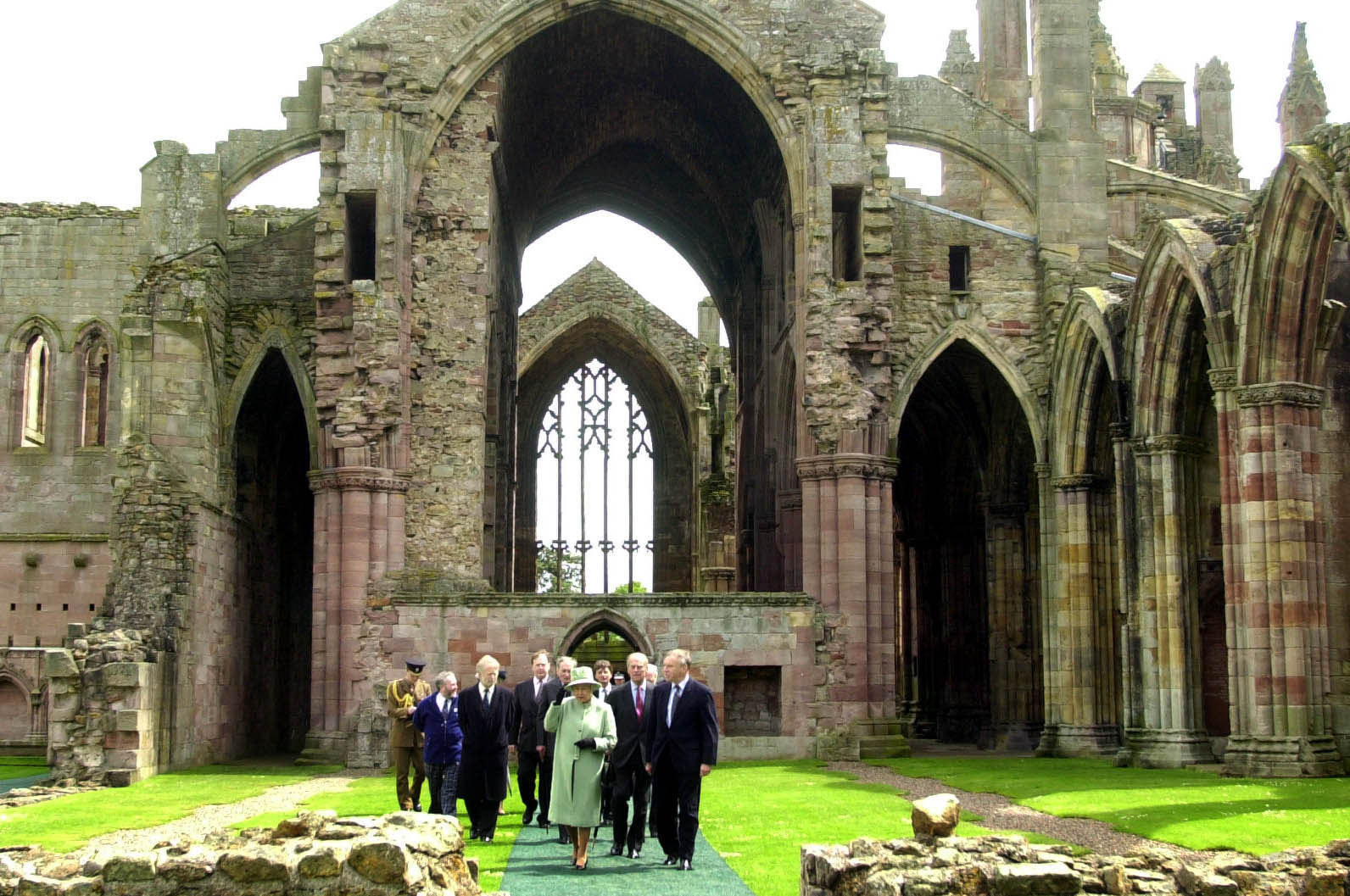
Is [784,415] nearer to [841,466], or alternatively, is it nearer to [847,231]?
[847,231]

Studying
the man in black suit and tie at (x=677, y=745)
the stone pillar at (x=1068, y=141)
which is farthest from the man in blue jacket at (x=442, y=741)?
the stone pillar at (x=1068, y=141)

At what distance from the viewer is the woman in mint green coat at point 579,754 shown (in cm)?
1164

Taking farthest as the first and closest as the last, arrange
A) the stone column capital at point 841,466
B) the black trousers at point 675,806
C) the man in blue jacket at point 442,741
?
the stone column capital at point 841,466 < the man in blue jacket at point 442,741 < the black trousers at point 675,806

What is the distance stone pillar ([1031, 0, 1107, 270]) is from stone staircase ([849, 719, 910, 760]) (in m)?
8.16

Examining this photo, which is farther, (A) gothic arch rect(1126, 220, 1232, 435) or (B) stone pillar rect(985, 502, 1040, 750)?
(B) stone pillar rect(985, 502, 1040, 750)

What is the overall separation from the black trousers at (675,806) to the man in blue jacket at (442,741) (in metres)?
2.49

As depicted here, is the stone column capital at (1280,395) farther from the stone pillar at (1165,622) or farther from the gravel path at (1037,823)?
the gravel path at (1037,823)

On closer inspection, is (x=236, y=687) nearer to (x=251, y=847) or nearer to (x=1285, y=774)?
(x=1285, y=774)

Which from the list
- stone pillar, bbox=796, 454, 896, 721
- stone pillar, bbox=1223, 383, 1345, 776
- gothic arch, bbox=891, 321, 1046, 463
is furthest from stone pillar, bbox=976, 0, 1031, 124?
stone pillar, bbox=1223, 383, 1345, 776

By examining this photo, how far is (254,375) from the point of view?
26.2 metres

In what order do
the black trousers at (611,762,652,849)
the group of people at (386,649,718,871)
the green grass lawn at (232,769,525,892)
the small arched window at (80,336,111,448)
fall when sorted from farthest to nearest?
the small arched window at (80,336,111,448) → the black trousers at (611,762,652,849) → the group of people at (386,649,718,871) → the green grass lawn at (232,769,525,892)

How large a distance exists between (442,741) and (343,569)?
10.2m

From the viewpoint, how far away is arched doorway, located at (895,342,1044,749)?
2784cm

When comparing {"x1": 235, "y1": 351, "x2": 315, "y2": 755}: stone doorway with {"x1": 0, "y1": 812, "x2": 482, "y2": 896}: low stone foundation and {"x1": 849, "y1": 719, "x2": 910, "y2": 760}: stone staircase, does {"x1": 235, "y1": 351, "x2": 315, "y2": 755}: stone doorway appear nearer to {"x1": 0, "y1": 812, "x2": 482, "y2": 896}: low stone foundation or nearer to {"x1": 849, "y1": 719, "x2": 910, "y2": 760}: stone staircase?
{"x1": 849, "y1": 719, "x2": 910, "y2": 760}: stone staircase
